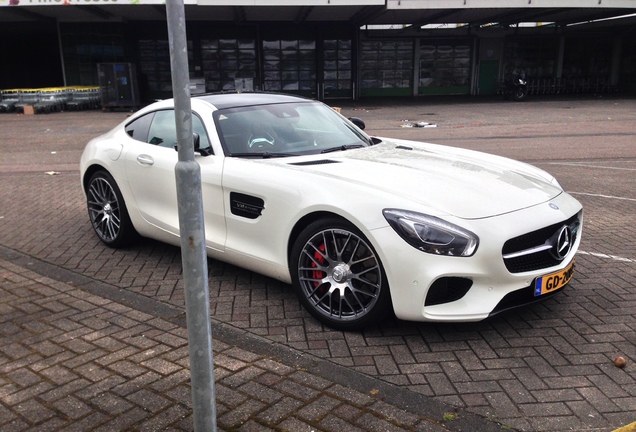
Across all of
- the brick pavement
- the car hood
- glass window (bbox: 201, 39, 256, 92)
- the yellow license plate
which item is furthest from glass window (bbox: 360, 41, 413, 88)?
the brick pavement

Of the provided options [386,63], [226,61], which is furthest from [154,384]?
[386,63]

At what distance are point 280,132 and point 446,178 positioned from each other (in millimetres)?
1479

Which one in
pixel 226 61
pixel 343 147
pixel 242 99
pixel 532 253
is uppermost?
pixel 226 61

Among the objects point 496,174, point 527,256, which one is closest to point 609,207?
point 496,174

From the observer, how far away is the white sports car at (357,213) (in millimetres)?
3404

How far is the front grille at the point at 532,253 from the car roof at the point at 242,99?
2541 millimetres

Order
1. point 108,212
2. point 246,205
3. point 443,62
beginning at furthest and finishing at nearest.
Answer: point 443,62
point 108,212
point 246,205

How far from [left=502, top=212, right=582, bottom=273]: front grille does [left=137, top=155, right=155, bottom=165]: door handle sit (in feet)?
9.88

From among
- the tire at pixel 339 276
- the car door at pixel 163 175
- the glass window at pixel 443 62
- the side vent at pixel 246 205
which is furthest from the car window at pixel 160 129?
the glass window at pixel 443 62

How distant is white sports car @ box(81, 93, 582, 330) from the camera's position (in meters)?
3.40

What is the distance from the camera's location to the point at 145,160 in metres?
4.97

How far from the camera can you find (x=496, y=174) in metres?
4.22

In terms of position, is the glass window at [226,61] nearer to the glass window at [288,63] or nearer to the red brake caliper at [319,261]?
the glass window at [288,63]

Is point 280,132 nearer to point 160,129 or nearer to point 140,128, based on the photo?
point 160,129
